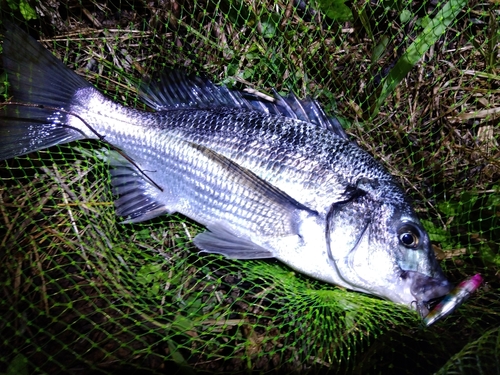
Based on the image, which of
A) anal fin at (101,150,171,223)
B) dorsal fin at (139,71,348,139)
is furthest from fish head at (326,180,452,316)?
anal fin at (101,150,171,223)

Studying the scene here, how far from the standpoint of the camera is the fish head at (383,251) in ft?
7.09

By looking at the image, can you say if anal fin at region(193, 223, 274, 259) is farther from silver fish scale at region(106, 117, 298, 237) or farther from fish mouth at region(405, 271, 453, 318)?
fish mouth at region(405, 271, 453, 318)

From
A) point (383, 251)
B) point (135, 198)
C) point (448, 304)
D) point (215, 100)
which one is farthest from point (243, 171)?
point (448, 304)

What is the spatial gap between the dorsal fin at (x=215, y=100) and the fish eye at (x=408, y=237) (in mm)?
649

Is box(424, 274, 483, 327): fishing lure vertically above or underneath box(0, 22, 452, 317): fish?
underneath

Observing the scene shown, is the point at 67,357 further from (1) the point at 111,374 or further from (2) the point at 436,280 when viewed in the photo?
(2) the point at 436,280

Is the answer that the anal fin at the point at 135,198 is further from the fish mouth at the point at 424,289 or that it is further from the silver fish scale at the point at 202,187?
the fish mouth at the point at 424,289

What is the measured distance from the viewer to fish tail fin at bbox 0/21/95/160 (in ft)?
8.00

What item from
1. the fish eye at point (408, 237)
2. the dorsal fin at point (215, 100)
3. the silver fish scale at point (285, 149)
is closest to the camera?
the fish eye at point (408, 237)

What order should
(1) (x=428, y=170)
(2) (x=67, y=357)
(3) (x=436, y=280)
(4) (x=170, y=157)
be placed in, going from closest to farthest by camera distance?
(3) (x=436, y=280) < (2) (x=67, y=357) < (4) (x=170, y=157) < (1) (x=428, y=170)

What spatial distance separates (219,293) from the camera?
2.64 meters

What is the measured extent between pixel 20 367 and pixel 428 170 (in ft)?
8.46

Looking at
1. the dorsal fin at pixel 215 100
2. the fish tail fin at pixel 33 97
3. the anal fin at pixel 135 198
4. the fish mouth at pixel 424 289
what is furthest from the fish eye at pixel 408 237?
the fish tail fin at pixel 33 97

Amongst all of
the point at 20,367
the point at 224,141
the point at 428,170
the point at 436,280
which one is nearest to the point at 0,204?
the point at 20,367
